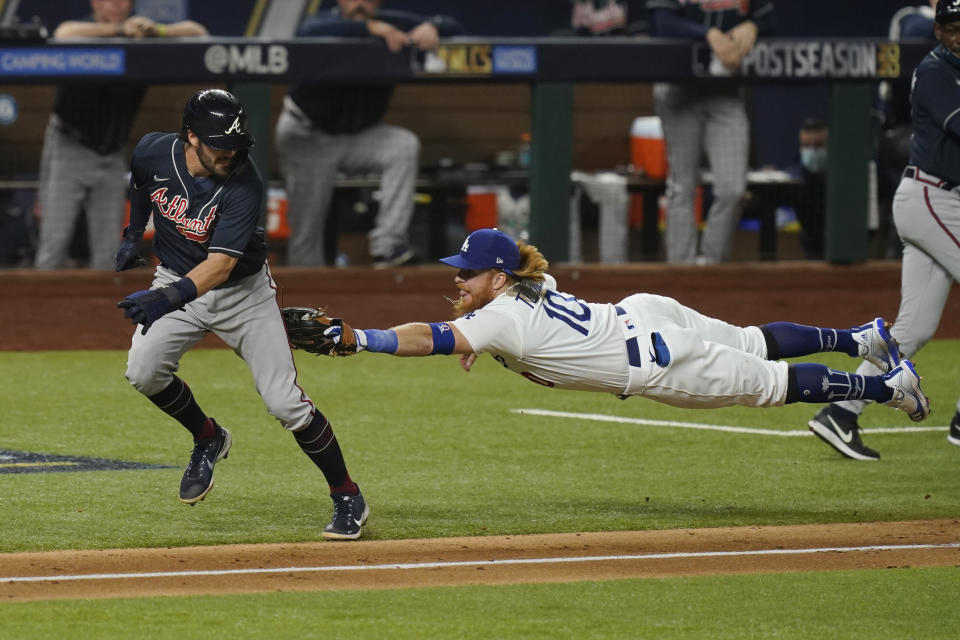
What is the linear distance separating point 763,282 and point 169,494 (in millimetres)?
6017

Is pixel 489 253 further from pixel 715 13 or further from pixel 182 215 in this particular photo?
pixel 715 13

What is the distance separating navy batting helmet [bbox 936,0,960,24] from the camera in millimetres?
7082

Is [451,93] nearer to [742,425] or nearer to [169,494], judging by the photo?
[742,425]

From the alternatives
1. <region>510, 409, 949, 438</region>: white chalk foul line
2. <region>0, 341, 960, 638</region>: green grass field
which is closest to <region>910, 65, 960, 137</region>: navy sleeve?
<region>0, 341, 960, 638</region>: green grass field

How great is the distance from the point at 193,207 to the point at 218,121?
401 millimetres

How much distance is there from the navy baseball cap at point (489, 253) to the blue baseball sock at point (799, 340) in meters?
1.24

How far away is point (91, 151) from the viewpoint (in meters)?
10.7

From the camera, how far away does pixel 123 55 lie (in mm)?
10656

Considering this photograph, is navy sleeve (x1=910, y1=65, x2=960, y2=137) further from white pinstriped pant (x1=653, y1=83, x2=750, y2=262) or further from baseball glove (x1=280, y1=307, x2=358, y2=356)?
white pinstriped pant (x1=653, y1=83, x2=750, y2=262)

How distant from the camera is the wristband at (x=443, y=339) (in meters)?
5.68

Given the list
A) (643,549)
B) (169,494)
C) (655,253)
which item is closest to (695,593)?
(643,549)

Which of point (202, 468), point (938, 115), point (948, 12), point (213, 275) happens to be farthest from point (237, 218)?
point (948, 12)

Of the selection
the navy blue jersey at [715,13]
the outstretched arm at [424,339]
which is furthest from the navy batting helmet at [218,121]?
the navy blue jersey at [715,13]

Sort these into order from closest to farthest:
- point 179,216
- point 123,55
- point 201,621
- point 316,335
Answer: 1. point 201,621
2. point 316,335
3. point 179,216
4. point 123,55
